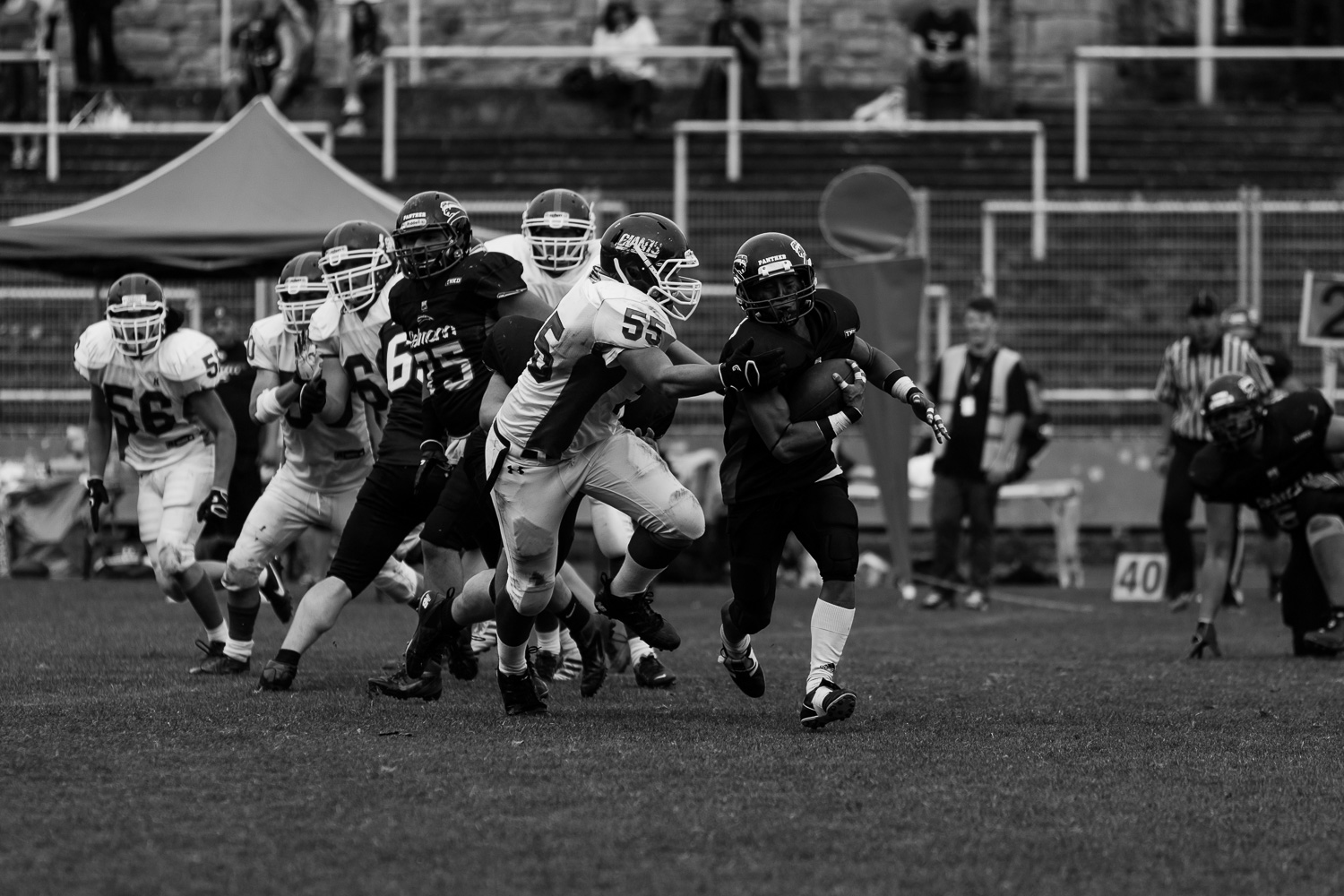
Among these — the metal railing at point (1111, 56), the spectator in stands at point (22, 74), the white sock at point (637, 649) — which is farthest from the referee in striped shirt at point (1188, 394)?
the spectator in stands at point (22, 74)

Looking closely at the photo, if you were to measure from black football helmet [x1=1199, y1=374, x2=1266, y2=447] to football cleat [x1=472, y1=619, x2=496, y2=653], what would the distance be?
3618 millimetres

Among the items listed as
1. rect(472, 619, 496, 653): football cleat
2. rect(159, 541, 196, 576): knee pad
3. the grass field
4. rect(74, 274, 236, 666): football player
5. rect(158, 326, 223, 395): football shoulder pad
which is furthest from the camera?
rect(158, 326, 223, 395): football shoulder pad

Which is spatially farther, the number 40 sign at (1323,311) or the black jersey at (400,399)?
the number 40 sign at (1323,311)

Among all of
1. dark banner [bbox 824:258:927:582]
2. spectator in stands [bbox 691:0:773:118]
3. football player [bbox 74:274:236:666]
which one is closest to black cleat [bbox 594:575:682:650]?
football player [bbox 74:274:236:666]

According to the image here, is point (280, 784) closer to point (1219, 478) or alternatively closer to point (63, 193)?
point (1219, 478)

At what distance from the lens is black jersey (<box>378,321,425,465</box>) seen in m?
8.30

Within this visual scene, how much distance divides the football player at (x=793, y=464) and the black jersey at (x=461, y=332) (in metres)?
1.12

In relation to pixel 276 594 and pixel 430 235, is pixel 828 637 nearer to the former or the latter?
pixel 430 235

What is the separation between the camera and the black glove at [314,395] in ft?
27.9

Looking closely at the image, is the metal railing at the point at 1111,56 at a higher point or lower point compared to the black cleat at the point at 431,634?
higher

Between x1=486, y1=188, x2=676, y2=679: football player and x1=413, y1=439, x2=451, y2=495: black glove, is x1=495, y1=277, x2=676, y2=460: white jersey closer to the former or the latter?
x1=413, y1=439, x2=451, y2=495: black glove

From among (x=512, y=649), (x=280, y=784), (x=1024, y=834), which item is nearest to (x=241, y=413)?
(x=512, y=649)

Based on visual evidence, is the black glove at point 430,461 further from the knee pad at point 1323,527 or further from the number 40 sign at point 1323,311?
the number 40 sign at point 1323,311

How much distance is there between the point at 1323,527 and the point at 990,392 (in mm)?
3945
